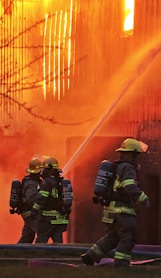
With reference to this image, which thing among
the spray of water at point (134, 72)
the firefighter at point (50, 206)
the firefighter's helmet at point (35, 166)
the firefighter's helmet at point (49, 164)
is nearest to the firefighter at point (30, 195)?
the firefighter's helmet at point (35, 166)

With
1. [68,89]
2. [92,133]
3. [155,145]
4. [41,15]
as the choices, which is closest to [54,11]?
[41,15]

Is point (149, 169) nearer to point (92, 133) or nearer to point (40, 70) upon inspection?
point (92, 133)

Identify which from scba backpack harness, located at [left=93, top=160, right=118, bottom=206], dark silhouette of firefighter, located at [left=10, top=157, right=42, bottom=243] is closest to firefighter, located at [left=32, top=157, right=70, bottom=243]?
dark silhouette of firefighter, located at [left=10, top=157, right=42, bottom=243]

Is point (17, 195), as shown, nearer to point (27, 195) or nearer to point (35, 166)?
point (27, 195)

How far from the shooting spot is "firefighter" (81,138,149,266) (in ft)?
31.4

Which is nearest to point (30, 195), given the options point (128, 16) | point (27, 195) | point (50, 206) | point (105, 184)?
point (27, 195)

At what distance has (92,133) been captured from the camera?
17.2 m

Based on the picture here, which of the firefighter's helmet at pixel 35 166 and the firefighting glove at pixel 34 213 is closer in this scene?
the firefighting glove at pixel 34 213

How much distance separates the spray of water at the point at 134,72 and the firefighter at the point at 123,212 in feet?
21.8

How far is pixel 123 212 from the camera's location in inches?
380

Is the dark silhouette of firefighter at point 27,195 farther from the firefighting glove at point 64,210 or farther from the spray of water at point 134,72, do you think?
the spray of water at point 134,72

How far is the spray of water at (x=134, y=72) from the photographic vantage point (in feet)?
53.6

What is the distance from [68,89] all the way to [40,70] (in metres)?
1.10

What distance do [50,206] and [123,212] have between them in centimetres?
315
